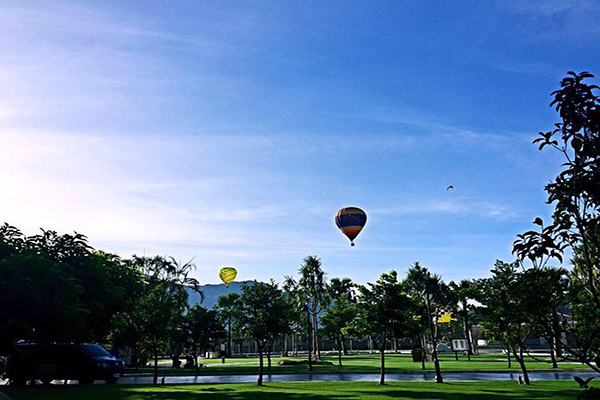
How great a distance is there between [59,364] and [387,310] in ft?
71.4

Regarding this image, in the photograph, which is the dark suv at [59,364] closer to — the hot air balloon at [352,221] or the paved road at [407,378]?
the paved road at [407,378]

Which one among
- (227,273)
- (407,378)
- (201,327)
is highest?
(227,273)

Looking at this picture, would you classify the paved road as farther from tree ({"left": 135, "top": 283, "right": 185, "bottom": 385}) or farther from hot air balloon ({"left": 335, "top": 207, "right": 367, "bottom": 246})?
hot air balloon ({"left": 335, "top": 207, "right": 367, "bottom": 246})

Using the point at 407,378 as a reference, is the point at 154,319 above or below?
above

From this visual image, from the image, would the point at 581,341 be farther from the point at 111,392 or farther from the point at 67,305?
the point at 111,392

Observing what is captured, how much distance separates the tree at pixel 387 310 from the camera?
95.7ft

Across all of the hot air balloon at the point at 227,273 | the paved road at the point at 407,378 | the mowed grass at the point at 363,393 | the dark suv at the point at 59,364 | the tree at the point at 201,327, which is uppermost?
the hot air balloon at the point at 227,273

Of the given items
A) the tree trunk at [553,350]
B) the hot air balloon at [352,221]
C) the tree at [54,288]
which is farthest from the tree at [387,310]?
the hot air balloon at [352,221]

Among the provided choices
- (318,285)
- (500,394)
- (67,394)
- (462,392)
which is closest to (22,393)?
(67,394)

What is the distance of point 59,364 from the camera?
2980 cm

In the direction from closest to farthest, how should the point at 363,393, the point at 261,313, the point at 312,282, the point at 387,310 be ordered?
the point at 363,393 → the point at 387,310 → the point at 261,313 → the point at 312,282

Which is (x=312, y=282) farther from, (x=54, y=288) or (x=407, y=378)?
(x=54, y=288)

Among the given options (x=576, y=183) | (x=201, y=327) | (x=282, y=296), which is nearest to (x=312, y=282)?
(x=201, y=327)

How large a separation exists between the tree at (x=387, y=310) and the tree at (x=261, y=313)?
5.53m
